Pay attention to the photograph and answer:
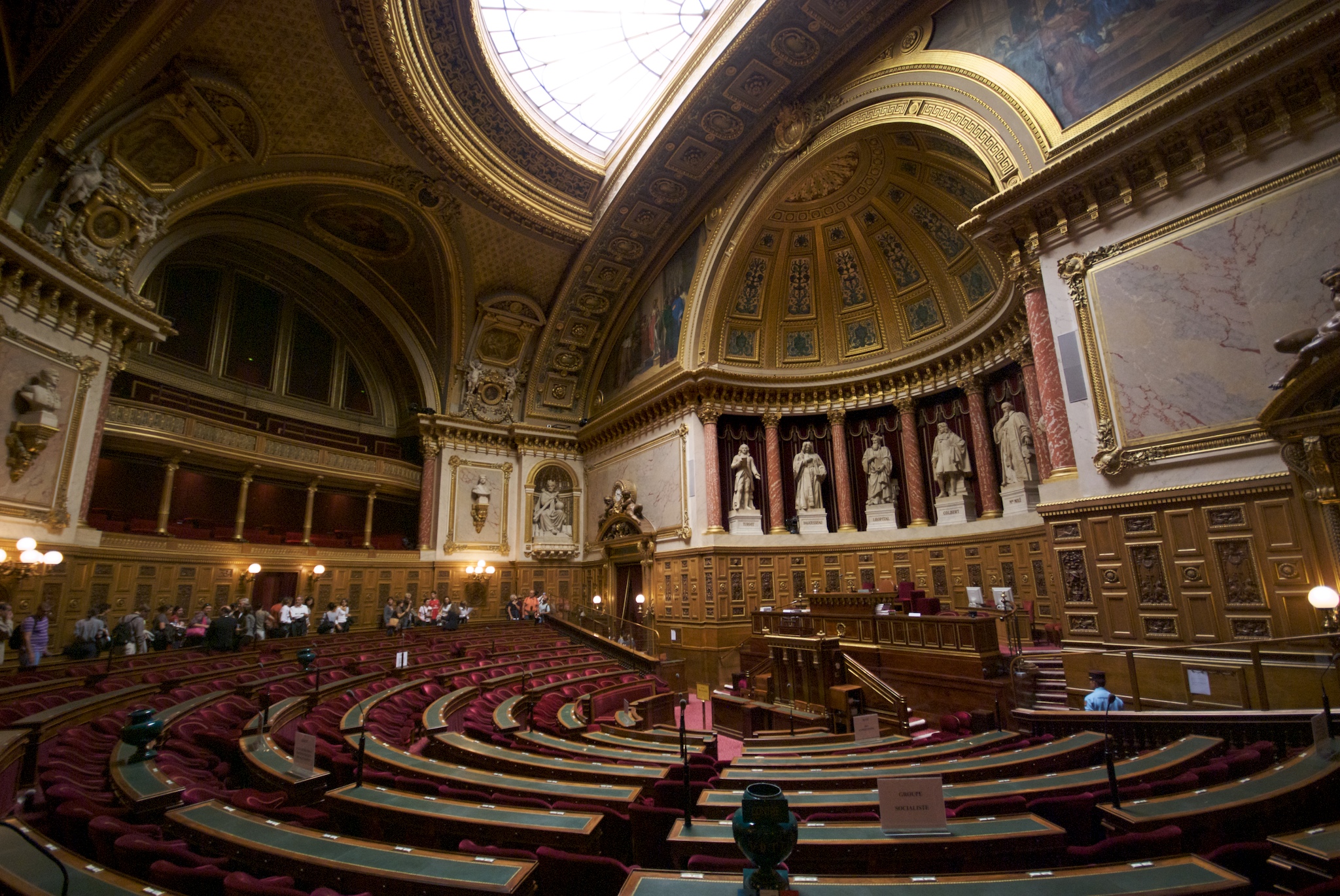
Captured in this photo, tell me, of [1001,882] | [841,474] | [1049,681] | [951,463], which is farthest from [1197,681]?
[841,474]

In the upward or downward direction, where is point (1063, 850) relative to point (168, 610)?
downward

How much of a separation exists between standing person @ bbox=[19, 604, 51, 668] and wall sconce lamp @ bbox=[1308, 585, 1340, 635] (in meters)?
18.6

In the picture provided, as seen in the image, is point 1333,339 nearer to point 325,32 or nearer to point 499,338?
point 325,32

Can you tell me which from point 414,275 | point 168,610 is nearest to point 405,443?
point 414,275

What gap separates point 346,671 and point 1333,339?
15620mm

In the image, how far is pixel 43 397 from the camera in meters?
11.4

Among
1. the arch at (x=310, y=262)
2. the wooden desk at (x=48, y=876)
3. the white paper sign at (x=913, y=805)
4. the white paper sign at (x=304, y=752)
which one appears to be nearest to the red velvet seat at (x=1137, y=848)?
the white paper sign at (x=913, y=805)

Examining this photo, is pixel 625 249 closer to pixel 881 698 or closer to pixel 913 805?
pixel 881 698

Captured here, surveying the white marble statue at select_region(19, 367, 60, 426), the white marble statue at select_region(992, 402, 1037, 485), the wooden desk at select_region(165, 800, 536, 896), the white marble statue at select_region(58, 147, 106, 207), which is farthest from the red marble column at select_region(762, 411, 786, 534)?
the white marble statue at select_region(58, 147, 106, 207)

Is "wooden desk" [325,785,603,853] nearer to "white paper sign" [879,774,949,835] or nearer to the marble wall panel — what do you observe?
"white paper sign" [879,774,949,835]

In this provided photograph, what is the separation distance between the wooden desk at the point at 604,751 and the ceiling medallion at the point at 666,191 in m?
17.2

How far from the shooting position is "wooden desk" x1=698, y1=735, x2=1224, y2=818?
4.33 metres

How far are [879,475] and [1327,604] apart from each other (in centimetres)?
1248

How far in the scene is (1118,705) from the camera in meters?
7.91
